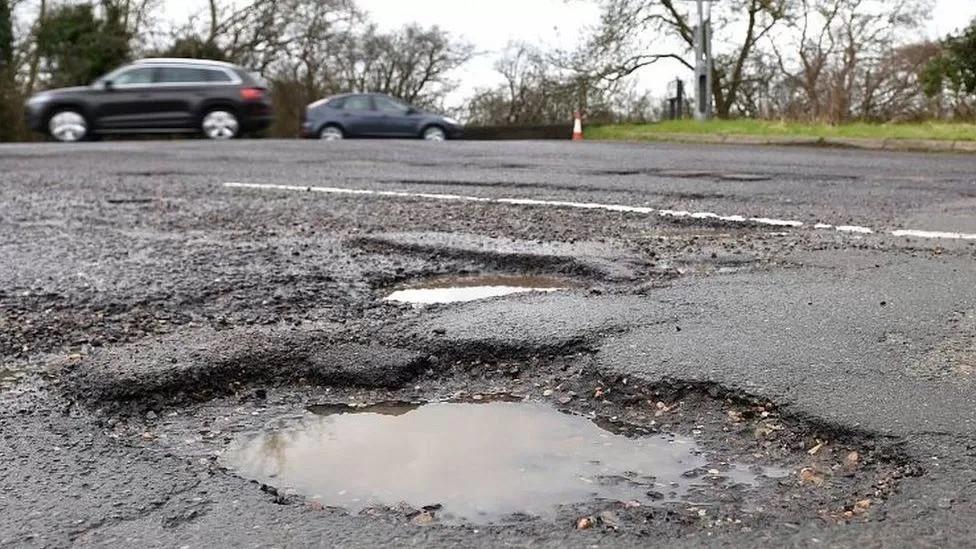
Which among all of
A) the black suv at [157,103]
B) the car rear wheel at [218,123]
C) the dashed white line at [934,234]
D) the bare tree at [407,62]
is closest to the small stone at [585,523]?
the dashed white line at [934,234]

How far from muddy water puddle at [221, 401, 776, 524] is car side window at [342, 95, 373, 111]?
20.1m

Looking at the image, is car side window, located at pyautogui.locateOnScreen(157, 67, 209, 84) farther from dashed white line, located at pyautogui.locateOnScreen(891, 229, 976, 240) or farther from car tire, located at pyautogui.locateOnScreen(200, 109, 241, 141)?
dashed white line, located at pyautogui.locateOnScreen(891, 229, 976, 240)

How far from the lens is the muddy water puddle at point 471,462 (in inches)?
76.3

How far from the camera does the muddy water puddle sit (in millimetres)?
1938

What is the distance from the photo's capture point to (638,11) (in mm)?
29688

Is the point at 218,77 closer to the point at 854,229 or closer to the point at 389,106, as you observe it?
the point at 389,106

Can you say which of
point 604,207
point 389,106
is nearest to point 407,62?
point 389,106

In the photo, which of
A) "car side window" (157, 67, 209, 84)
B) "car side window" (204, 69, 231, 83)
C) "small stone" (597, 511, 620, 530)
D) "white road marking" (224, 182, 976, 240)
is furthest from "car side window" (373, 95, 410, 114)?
"small stone" (597, 511, 620, 530)

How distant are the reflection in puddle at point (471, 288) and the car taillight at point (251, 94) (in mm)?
15093

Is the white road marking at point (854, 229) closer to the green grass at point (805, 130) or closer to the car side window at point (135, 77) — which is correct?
the green grass at point (805, 130)

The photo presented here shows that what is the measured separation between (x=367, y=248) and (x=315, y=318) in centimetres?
146

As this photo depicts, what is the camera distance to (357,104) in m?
22.0

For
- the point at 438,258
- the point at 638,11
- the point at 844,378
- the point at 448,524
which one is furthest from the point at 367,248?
the point at 638,11

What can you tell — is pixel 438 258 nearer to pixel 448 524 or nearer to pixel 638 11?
pixel 448 524
